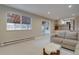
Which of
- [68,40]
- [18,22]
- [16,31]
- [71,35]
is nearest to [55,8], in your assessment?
[71,35]

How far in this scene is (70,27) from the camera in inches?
130

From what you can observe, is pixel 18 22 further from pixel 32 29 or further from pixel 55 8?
pixel 55 8

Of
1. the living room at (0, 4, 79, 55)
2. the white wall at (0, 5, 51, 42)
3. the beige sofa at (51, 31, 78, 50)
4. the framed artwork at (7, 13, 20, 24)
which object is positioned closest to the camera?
the living room at (0, 4, 79, 55)

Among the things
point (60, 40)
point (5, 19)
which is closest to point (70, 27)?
point (60, 40)

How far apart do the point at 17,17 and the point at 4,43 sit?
1636mm

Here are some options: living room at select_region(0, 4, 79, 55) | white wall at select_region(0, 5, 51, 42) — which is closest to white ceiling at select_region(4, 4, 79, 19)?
living room at select_region(0, 4, 79, 55)

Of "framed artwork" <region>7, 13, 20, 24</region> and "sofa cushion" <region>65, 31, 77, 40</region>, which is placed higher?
"framed artwork" <region>7, 13, 20, 24</region>

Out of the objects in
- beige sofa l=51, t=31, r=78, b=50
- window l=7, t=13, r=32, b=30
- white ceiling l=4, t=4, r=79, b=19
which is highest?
white ceiling l=4, t=4, r=79, b=19

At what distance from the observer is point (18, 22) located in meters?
5.30

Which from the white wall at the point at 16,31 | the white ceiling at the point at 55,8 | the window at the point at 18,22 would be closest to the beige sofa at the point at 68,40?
the white ceiling at the point at 55,8

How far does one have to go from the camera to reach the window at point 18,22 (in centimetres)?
466

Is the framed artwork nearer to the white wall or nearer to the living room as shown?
the living room

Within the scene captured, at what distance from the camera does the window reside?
4660 millimetres
